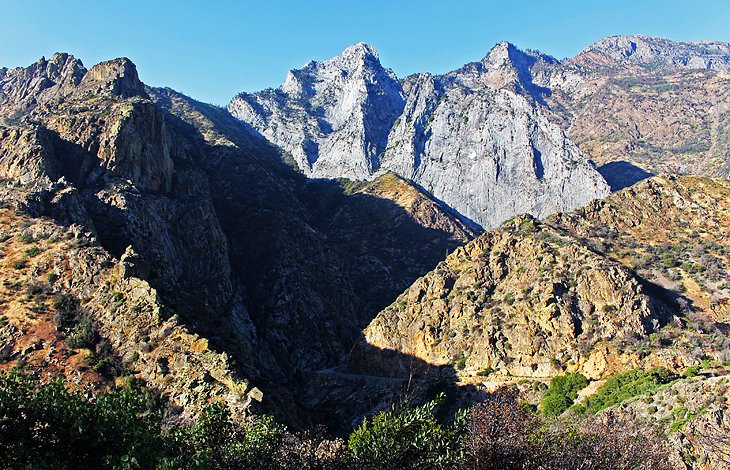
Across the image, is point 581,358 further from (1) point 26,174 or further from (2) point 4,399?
(1) point 26,174

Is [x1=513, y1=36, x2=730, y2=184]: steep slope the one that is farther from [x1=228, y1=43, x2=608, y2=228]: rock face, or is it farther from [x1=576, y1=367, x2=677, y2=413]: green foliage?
[x1=576, y1=367, x2=677, y2=413]: green foliage

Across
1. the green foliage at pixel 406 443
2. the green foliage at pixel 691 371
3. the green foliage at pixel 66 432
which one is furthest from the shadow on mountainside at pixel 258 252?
the green foliage at pixel 691 371

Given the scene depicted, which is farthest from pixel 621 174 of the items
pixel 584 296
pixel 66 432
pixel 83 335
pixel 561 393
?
pixel 66 432

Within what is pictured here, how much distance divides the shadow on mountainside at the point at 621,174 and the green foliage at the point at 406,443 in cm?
13419

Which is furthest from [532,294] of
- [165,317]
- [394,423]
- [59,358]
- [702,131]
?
[702,131]

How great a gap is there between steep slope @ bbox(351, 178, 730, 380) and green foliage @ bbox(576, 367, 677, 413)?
201 cm

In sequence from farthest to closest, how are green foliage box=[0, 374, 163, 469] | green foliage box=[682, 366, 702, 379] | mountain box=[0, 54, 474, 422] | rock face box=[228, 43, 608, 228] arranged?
rock face box=[228, 43, 608, 228] < mountain box=[0, 54, 474, 422] < green foliage box=[682, 366, 702, 379] < green foliage box=[0, 374, 163, 469]

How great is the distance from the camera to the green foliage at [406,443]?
18.2m

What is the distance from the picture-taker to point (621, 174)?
480ft

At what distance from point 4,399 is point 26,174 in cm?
5304

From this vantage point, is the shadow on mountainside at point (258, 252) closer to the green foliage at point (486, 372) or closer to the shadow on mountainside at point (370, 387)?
the shadow on mountainside at point (370, 387)

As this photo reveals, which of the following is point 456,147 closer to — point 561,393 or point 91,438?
point 561,393

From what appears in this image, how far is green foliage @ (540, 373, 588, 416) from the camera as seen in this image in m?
43.6

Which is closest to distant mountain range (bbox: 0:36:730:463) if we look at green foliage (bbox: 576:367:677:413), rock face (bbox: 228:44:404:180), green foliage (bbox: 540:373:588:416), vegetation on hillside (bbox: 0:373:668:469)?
green foliage (bbox: 540:373:588:416)
